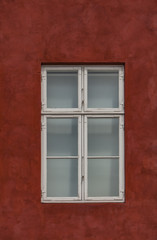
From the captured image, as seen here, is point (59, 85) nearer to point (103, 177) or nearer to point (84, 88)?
point (84, 88)

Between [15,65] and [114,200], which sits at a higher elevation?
[15,65]

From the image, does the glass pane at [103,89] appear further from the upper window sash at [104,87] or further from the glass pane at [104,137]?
the glass pane at [104,137]

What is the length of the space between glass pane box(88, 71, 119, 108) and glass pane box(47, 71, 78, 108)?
0.60 feet

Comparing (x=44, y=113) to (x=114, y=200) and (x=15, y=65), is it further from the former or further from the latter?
(x=114, y=200)

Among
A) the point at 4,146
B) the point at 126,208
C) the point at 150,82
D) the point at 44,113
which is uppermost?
the point at 150,82

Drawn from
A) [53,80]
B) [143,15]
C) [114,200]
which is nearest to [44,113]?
[53,80]

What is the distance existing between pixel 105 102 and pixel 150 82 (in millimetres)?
586

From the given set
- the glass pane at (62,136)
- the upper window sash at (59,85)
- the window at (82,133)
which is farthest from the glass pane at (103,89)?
the glass pane at (62,136)

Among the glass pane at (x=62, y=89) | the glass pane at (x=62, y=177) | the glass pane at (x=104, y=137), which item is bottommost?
the glass pane at (x=62, y=177)

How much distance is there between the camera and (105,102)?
5.39m

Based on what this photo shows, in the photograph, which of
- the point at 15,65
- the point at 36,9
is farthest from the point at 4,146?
the point at 36,9

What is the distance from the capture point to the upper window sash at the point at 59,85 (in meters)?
5.32

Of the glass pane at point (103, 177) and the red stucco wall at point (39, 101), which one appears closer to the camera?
the red stucco wall at point (39, 101)

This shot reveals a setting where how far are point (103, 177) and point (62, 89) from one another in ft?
3.84
